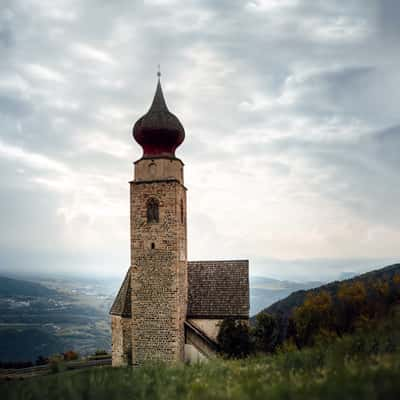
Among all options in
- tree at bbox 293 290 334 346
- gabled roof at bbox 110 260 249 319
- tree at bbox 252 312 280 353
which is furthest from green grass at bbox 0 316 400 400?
tree at bbox 293 290 334 346

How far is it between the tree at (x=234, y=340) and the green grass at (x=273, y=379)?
33.5ft

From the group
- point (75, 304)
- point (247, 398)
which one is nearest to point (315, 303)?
point (247, 398)

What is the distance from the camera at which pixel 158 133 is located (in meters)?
19.7

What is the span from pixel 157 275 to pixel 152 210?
309 cm

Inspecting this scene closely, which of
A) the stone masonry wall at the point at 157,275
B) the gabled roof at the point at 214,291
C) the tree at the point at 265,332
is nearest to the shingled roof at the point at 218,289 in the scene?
the gabled roof at the point at 214,291

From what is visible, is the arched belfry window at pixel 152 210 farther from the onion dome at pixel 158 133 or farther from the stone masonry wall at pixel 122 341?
the stone masonry wall at pixel 122 341

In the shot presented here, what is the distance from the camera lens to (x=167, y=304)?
61.7ft

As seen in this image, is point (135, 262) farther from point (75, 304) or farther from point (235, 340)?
point (75, 304)

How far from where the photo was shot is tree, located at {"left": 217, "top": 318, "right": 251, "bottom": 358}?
62.1 ft

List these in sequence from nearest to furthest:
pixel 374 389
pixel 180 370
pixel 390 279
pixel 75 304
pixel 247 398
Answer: pixel 374 389, pixel 247 398, pixel 180 370, pixel 390 279, pixel 75 304

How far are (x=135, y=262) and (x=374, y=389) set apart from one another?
51.0 ft

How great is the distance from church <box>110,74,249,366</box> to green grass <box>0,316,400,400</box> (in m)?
9.67

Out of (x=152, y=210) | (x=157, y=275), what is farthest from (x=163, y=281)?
(x=152, y=210)

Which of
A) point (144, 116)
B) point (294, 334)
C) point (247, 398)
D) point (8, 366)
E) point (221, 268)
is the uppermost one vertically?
point (144, 116)
